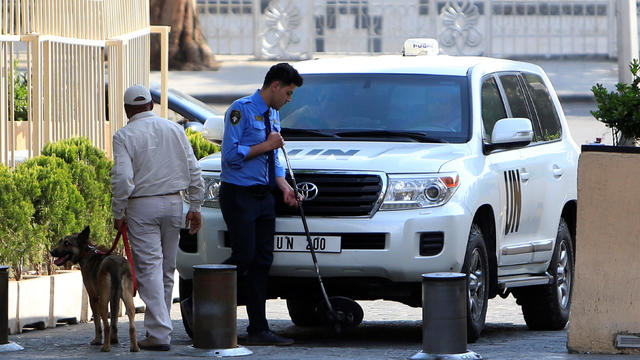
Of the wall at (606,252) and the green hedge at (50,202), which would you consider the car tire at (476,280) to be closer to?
the wall at (606,252)

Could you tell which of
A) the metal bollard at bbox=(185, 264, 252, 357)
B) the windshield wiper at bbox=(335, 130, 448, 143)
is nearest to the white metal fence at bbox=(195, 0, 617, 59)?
the windshield wiper at bbox=(335, 130, 448, 143)

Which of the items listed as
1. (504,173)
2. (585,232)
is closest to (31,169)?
(504,173)

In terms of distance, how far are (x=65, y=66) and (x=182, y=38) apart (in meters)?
25.1

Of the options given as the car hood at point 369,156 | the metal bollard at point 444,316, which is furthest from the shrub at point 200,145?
the metal bollard at point 444,316

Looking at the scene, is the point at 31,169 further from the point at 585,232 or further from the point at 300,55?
the point at 300,55

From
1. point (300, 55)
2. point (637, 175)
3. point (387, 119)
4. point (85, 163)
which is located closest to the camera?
point (637, 175)

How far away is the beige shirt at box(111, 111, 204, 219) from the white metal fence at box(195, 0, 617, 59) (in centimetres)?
3120

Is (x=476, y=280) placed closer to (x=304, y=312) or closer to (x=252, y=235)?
(x=252, y=235)

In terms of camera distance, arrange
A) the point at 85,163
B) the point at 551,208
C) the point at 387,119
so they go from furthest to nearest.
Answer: the point at 85,163 → the point at 551,208 → the point at 387,119

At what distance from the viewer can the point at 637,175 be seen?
8.90 metres

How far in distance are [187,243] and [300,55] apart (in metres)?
30.8

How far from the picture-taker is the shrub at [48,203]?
1128 centimetres

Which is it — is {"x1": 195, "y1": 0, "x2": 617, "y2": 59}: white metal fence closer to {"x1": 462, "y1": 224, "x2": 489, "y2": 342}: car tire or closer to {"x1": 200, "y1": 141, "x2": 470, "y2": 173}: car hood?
{"x1": 200, "y1": 141, "x2": 470, "y2": 173}: car hood

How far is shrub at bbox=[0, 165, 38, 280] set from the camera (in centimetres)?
1106
